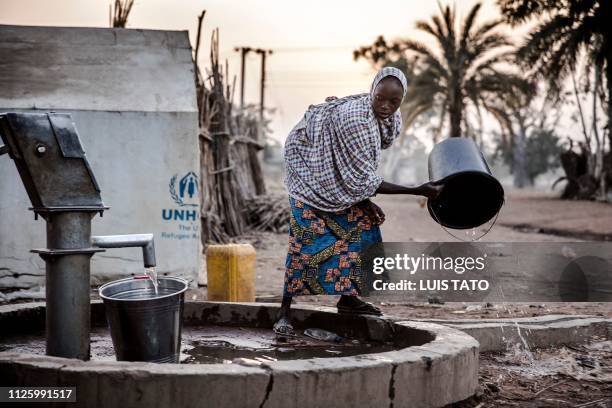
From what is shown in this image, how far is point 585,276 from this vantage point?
808 cm

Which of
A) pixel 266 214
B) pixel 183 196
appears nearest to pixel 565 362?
pixel 183 196

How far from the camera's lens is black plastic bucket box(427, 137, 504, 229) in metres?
3.80

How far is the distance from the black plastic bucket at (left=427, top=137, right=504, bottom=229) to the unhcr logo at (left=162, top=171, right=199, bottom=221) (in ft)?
10.3

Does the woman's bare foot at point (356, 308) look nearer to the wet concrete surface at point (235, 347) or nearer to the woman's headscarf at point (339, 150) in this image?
the wet concrete surface at point (235, 347)

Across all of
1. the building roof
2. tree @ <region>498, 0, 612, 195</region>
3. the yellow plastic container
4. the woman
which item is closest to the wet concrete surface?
the woman

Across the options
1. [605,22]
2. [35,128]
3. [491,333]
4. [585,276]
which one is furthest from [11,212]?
[605,22]

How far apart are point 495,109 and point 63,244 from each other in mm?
20477

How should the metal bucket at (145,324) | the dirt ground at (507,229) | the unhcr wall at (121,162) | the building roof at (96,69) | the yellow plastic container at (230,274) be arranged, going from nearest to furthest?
the metal bucket at (145,324)
the yellow plastic container at (230,274)
the unhcr wall at (121,162)
the building roof at (96,69)
the dirt ground at (507,229)

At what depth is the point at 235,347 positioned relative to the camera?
3752 mm

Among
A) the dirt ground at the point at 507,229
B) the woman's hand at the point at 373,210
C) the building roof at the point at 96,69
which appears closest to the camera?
the woman's hand at the point at 373,210

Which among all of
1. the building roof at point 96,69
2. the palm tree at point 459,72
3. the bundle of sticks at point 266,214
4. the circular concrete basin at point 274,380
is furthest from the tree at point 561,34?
the circular concrete basin at point 274,380

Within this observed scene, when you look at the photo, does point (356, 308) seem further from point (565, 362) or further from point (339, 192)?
point (565, 362)

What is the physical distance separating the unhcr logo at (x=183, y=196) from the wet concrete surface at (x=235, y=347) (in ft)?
8.66

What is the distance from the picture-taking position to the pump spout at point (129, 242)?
3.09 meters
